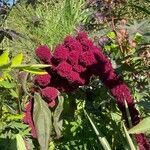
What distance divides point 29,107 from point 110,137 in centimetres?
72

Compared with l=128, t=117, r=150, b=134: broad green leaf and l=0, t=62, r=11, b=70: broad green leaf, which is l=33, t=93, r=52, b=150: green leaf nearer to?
l=128, t=117, r=150, b=134: broad green leaf

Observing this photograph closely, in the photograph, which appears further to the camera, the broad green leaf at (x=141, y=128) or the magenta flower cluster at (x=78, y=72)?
the magenta flower cluster at (x=78, y=72)

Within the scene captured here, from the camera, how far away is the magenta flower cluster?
3.66 feet

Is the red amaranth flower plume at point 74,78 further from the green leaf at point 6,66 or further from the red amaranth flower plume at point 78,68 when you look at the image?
the green leaf at point 6,66

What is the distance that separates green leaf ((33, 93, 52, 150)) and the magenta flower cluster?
0.04 m

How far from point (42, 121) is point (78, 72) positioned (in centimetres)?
14

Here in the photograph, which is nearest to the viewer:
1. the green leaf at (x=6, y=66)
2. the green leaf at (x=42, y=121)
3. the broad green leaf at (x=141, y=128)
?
the green leaf at (x=6, y=66)

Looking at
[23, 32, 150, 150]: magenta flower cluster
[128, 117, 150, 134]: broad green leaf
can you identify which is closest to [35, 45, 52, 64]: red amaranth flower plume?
[23, 32, 150, 150]: magenta flower cluster

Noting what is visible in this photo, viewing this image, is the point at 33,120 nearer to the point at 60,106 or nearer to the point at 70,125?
the point at 60,106

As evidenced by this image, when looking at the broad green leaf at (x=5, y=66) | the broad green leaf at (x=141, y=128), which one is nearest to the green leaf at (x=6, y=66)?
the broad green leaf at (x=5, y=66)

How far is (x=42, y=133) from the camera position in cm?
110

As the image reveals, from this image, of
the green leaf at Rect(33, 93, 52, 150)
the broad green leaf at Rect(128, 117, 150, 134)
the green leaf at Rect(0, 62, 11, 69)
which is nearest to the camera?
the green leaf at Rect(0, 62, 11, 69)

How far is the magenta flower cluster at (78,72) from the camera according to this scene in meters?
1.11

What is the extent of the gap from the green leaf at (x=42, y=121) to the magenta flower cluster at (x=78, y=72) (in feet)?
0.13
